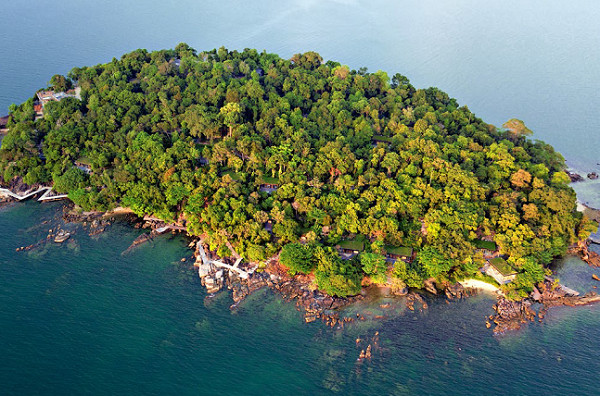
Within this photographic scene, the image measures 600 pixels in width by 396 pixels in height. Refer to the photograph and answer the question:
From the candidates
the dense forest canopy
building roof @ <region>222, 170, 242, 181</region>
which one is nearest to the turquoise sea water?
the dense forest canopy

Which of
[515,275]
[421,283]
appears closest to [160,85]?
[421,283]

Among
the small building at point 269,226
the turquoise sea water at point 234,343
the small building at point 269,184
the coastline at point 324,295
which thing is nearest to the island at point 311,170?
the small building at point 269,226

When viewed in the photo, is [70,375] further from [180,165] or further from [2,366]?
[180,165]

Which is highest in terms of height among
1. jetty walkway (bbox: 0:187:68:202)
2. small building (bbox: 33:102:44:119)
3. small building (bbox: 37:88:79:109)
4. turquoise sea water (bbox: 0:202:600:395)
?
small building (bbox: 37:88:79:109)

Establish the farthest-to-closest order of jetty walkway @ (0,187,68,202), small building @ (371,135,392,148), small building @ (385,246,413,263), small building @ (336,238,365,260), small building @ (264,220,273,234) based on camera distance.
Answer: small building @ (371,135,392,148), jetty walkway @ (0,187,68,202), small building @ (264,220,273,234), small building @ (336,238,365,260), small building @ (385,246,413,263)

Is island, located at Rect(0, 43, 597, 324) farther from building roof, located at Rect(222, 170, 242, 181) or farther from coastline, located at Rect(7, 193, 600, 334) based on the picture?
coastline, located at Rect(7, 193, 600, 334)

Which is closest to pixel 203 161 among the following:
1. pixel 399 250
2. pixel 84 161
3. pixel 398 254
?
pixel 84 161
